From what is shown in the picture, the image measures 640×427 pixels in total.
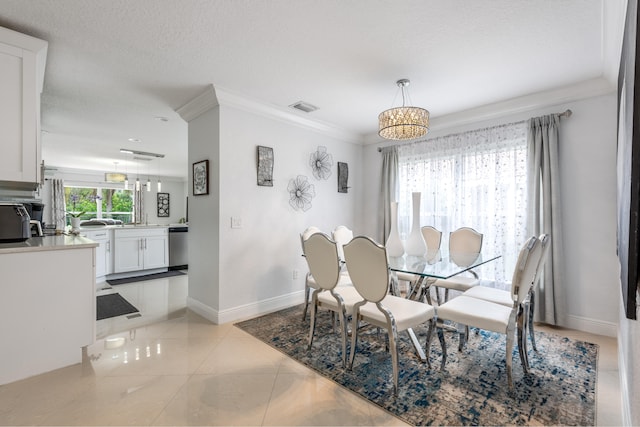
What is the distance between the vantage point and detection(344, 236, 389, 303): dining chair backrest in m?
1.83

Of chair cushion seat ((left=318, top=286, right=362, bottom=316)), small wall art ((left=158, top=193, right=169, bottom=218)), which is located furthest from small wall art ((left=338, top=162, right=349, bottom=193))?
small wall art ((left=158, top=193, right=169, bottom=218))

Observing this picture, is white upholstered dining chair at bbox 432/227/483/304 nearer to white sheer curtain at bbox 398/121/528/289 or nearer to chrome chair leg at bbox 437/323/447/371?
white sheer curtain at bbox 398/121/528/289

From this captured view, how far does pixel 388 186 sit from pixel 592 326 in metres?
2.71

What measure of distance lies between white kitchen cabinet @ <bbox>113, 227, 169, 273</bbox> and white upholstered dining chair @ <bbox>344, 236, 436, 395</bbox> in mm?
4968

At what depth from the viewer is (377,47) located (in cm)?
223

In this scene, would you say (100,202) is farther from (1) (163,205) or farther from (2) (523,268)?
(2) (523,268)

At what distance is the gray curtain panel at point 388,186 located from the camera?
14.3 feet

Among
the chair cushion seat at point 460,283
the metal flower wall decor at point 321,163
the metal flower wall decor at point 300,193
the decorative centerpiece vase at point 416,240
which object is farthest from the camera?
the metal flower wall decor at point 321,163

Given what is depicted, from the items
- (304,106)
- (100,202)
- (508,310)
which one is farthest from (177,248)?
(508,310)

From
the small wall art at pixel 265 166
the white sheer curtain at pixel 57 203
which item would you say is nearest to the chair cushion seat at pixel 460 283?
the small wall art at pixel 265 166

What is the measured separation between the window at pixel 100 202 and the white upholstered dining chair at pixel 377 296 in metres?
8.85

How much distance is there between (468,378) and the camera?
6.64 feet

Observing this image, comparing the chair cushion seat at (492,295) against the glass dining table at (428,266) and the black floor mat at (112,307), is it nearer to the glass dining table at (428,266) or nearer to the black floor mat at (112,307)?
the glass dining table at (428,266)

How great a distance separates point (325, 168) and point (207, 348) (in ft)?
8.89
